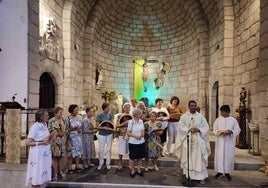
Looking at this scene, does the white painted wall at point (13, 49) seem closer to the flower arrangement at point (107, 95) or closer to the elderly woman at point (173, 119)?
the elderly woman at point (173, 119)

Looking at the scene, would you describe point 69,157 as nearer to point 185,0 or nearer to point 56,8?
point 56,8

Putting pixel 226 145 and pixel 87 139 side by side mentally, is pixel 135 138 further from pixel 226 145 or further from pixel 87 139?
pixel 226 145

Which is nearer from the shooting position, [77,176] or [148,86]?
[77,176]

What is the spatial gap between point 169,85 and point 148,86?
1.06 meters

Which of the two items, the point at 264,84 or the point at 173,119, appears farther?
the point at 173,119

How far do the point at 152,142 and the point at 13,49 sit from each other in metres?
3.61

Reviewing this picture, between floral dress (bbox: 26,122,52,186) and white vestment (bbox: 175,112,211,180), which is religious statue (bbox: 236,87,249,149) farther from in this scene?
floral dress (bbox: 26,122,52,186)

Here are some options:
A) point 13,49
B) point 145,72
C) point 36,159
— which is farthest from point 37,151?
point 145,72

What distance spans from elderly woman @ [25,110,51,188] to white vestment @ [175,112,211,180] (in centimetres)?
234

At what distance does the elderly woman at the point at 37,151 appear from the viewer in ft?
13.9

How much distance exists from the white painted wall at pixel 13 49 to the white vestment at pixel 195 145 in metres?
3.70

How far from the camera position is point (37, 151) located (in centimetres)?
426

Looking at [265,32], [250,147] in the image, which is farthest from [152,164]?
[265,32]

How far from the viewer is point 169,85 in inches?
567
